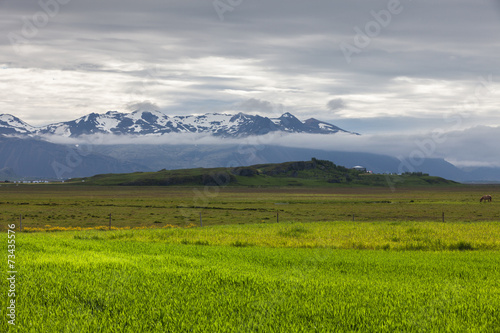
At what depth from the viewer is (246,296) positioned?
563 inches

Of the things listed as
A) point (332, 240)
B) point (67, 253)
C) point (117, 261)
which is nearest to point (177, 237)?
point (332, 240)

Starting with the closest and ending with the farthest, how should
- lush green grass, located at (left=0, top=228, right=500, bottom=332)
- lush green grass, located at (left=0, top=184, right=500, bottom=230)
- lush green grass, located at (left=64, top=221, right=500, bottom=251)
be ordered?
lush green grass, located at (left=0, top=228, right=500, bottom=332) → lush green grass, located at (left=64, top=221, right=500, bottom=251) → lush green grass, located at (left=0, top=184, right=500, bottom=230)

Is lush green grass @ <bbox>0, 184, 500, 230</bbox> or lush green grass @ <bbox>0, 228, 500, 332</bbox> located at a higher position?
lush green grass @ <bbox>0, 228, 500, 332</bbox>

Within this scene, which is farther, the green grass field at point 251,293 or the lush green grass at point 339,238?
the lush green grass at point 339,238

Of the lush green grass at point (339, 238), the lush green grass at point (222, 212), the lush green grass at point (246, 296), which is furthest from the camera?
the lush green grass at point (222, 212)

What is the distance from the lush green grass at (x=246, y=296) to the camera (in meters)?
11.7

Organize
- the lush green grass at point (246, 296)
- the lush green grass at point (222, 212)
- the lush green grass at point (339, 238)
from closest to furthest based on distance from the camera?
the lush green grass at point (246, 296)
the lush green grass at point (339, 238)
the lush green grass at point (222, 212)

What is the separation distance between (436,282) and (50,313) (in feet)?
47.1

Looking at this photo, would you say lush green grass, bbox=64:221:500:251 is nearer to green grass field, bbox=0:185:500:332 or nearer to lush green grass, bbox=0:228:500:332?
green grass field, bbox=0:185:500:332

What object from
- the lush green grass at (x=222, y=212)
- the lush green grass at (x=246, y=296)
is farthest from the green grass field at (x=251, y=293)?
the lush green grass at (x=222, y=212)

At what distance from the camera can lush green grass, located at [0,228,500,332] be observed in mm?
11742

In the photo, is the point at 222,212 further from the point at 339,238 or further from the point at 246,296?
the point at 246,296

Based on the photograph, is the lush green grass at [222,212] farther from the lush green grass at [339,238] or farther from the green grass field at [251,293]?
the green grass field at [251,293]

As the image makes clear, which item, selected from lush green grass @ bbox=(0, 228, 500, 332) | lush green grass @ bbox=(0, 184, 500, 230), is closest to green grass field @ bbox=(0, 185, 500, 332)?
lush green grass @ bbox=(0, 228, 500, 332)
